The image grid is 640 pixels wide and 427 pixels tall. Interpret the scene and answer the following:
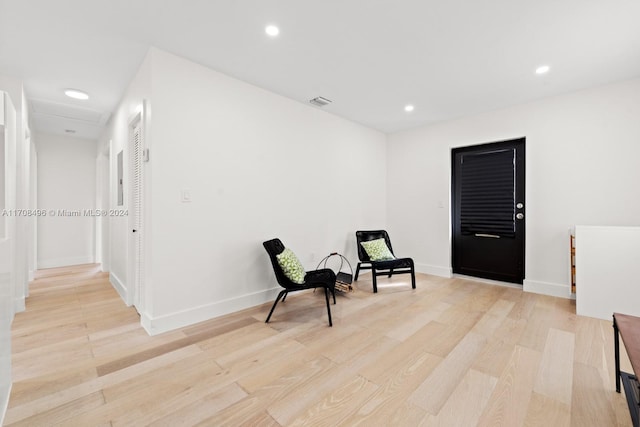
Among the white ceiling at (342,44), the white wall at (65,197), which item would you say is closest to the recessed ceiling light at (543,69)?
the white ceiling at (342,44)

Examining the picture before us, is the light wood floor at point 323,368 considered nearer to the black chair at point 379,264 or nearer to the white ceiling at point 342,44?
the black chair at point 379,264

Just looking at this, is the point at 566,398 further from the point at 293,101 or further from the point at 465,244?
the point at 293,101

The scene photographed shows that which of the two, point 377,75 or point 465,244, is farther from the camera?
point 465,244

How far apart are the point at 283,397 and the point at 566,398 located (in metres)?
1.66

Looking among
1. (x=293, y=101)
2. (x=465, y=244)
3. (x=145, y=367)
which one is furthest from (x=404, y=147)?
(x=145, y=367)

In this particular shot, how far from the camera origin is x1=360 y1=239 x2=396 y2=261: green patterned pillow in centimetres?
405

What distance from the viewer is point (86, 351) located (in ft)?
7.21

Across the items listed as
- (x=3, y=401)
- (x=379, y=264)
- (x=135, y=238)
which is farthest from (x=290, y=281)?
(x=3, y=401)

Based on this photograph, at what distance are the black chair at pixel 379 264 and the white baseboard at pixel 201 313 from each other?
4.58ft

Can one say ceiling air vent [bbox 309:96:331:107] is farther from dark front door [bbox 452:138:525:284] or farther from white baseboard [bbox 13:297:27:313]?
white baseboard [bbox 13:297:27:313]

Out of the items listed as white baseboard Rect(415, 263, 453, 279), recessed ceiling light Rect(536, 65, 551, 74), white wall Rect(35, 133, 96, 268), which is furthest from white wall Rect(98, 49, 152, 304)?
white baseboard Rect(415, 263, 453, 279)

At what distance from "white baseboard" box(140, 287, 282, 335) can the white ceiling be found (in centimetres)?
240

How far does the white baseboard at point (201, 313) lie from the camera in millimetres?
2477

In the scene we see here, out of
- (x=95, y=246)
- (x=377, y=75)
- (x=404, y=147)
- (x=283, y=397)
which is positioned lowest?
(x=283, y=397)
